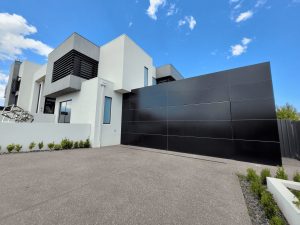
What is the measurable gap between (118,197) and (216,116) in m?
5.87

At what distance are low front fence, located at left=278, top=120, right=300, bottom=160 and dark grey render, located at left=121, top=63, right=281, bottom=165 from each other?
2799 millimetres

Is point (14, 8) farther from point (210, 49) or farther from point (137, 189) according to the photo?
point (210, 49)

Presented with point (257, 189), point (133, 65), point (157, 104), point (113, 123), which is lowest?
point (257, 189)

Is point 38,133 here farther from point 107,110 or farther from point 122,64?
point 122,64

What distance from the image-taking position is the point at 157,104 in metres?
8.84

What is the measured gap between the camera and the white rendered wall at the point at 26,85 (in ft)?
54.1

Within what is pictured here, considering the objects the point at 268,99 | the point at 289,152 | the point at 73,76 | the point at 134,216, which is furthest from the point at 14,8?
the point at 289,152

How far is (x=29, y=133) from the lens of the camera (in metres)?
6.95

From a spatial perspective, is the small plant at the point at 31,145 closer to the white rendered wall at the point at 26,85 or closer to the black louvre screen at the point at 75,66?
the black louvre screen at the point at 75,66

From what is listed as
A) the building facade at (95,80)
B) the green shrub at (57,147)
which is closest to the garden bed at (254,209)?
the building facade at (95,80)

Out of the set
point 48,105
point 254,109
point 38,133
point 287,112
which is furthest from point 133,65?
point 287,112

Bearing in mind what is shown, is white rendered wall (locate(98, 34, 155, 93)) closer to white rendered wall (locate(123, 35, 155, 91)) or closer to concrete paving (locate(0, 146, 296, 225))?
white rendered wall (locate(123, 35, 155, 91))

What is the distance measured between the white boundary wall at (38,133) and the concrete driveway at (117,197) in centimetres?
335

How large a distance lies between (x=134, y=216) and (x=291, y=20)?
33.0 ft
